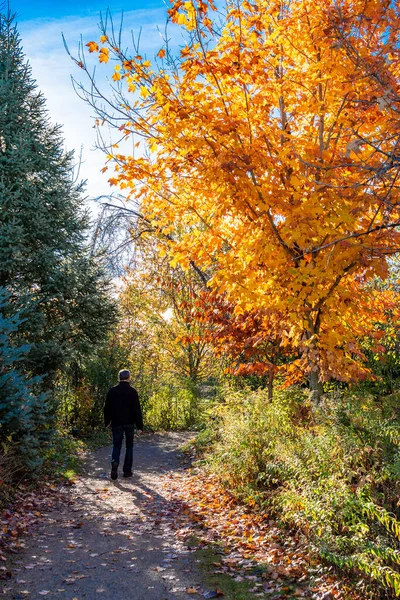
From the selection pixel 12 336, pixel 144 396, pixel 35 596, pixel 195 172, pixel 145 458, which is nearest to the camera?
pixel 35 596

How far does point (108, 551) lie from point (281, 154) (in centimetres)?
499

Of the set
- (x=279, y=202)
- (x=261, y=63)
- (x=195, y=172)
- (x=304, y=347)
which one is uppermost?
(x=261, y=63)

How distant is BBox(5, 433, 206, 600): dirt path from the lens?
15.4ft

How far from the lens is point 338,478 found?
518 centimetres

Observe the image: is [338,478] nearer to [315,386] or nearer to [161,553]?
[161,553]

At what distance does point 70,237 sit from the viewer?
40.5 feet

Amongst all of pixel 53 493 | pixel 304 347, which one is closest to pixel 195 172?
pixel 304 347

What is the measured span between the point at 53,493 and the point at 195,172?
5415 mm

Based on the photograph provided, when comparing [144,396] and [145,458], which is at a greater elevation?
[144,396]

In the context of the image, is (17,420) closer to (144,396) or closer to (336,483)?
(336,483)

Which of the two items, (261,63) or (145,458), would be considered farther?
(145,458)

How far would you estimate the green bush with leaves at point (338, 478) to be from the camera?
14.2 feet

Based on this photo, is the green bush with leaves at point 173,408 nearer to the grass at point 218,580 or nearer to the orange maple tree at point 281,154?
the orange maple tree at point 281,154

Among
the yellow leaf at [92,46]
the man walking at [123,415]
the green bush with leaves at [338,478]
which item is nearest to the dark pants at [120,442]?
the man walking at [123,415]
